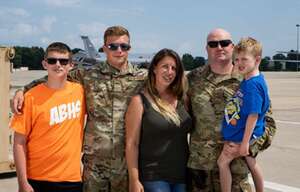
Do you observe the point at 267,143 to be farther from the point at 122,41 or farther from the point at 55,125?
the point at 55,125

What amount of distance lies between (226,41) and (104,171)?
1463 millimetres

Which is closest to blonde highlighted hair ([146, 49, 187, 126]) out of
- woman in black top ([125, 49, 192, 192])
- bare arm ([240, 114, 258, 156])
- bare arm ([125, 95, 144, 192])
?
woman in black top ([125, 49, 192, 192])

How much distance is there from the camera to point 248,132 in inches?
140

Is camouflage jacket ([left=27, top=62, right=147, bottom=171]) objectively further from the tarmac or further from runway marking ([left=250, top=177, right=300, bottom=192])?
runway marking ([left=250, top=177, right=300, bottom=192])

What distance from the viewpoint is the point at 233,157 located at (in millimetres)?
3691

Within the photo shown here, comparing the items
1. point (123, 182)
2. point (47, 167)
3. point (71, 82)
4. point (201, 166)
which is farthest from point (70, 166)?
point (201, 166)

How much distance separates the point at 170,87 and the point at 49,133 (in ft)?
3.32

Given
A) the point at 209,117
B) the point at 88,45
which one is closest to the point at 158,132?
the point at 209,117

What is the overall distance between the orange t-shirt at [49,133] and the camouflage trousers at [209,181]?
3.10 ft

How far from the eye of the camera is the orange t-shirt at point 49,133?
356 centimetres

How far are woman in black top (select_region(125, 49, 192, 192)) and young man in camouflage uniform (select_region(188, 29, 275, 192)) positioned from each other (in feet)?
0.56

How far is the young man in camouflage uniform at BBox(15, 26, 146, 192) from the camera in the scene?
3805mm

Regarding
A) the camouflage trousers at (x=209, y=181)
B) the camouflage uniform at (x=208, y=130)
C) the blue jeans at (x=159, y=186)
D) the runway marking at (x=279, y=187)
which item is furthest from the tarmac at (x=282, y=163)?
the blue jeans at (x=159, y=186)

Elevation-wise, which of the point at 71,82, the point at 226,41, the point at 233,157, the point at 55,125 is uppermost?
the point at 226,41
